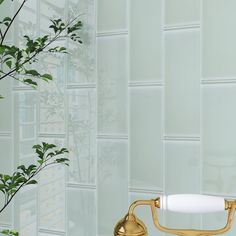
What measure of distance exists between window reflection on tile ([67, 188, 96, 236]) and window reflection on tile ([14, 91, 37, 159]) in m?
0.22

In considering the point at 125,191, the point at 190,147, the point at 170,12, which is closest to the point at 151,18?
the point at 170,12

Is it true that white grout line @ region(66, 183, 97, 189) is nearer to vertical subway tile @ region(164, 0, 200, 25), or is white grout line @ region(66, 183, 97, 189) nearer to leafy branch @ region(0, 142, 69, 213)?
leafy branch @ region(0, 142, 69, 213)

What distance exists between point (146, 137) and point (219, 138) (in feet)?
0.70

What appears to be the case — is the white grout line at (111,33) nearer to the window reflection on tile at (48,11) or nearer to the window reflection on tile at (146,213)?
the window reflection on tile at (48,11)

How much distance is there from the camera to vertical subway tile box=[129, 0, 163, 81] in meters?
1.17

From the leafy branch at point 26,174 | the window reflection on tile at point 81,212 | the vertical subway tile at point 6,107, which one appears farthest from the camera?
the vertical subway tile at point 6,107

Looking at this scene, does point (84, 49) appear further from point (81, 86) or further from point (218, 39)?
point (218, 39)

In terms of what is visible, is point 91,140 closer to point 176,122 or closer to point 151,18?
point 176,122

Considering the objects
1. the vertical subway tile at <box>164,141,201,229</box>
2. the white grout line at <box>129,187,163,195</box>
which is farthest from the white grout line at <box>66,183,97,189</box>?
the vertical subway tile at <box>164,141,201,229</box>

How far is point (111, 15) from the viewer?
4.03 feet

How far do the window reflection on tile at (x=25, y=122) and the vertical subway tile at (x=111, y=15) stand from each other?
1.11ft

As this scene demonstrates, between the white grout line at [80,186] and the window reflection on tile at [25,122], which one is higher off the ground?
the window reflection on tile at [25,122]

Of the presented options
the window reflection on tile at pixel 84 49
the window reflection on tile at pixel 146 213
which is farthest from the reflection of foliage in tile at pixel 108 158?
the window reflection on tile at pixel 84 49

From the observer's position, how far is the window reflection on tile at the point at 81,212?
1.27 metres
